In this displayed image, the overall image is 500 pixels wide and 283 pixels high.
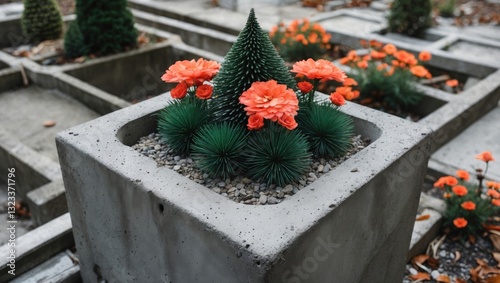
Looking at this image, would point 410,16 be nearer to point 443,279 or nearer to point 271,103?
point 443,279

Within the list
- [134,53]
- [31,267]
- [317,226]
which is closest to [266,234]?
[317,226]

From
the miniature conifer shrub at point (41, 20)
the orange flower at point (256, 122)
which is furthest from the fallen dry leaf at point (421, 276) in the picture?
the miniature conifer shrub at point (41, 20)

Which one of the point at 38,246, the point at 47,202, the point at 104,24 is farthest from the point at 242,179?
the point at 104,24

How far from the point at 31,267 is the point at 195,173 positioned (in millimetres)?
1414

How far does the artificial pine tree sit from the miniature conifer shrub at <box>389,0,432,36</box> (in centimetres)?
549

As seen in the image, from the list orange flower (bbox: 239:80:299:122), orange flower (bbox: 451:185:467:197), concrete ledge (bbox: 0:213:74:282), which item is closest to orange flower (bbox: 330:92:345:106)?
orange flower (bbox: 239:80:299:122)

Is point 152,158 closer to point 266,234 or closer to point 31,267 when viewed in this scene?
point 266,234

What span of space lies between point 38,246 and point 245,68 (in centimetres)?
168

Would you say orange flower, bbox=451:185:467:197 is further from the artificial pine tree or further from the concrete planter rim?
the artificial pine tree

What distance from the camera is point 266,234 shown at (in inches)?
58.6

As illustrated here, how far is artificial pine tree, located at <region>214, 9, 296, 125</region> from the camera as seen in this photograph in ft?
6.44

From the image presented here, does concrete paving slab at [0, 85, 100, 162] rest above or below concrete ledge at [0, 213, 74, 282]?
below

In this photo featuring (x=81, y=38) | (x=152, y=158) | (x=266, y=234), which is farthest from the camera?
(x=81, y=38)

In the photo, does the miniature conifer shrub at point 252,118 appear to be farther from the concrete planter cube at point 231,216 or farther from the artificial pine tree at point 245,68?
the concrete planter cube at point 231,216
